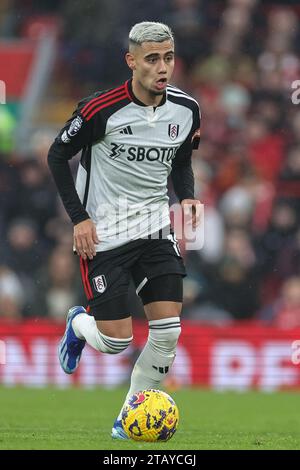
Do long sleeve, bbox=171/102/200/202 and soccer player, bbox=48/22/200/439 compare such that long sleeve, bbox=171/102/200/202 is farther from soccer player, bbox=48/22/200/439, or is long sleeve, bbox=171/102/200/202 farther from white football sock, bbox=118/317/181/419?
white football sock, bbox=118/317/181/419

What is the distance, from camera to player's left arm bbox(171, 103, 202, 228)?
873cm

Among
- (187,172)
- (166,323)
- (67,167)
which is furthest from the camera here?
(187,172)

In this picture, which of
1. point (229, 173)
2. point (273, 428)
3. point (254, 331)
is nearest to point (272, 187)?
point (229, 173)

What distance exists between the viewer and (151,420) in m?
8.14

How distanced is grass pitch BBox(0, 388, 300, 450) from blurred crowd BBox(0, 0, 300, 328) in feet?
4.85

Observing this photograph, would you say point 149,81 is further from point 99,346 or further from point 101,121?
point 99,346

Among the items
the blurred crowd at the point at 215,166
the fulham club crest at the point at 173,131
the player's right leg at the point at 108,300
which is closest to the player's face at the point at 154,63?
the fulham club crest at the point at 173,131

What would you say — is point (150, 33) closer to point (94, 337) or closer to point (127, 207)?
point (127, 207)

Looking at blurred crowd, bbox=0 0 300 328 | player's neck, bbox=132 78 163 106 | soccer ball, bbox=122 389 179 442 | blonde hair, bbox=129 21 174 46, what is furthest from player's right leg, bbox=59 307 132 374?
blurred crowd, bbox=0 0 300 328

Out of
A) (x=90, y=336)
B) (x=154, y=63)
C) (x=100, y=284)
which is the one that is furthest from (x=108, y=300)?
(x=154, y=63)

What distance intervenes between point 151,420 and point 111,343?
0.66m

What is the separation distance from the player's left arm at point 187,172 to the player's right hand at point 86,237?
2.17ft

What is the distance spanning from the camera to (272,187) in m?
16.5
